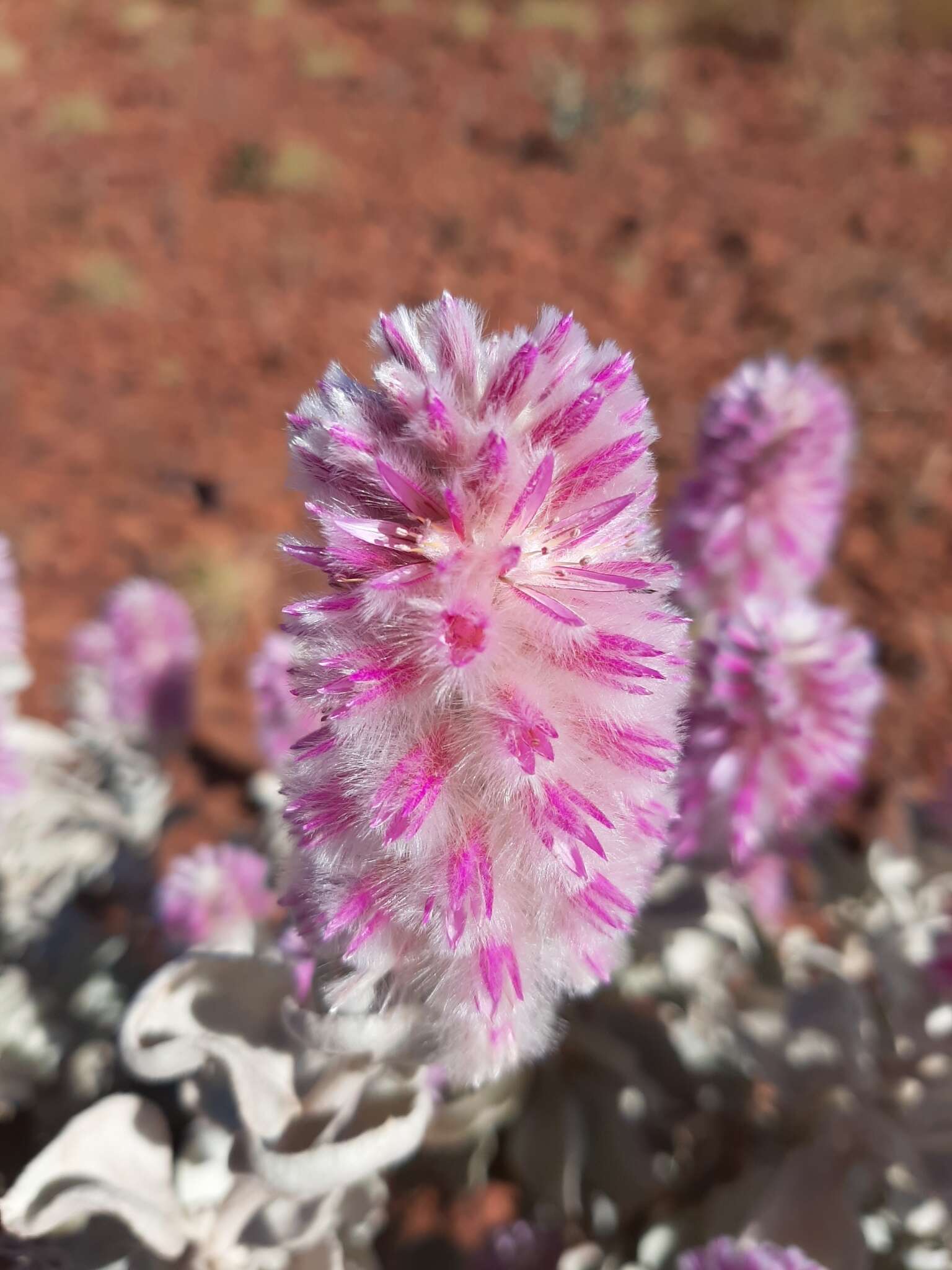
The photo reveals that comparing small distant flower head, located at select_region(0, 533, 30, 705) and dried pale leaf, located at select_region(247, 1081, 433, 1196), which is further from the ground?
small distant flower head, located at select_region(0, 533, 30, 705)

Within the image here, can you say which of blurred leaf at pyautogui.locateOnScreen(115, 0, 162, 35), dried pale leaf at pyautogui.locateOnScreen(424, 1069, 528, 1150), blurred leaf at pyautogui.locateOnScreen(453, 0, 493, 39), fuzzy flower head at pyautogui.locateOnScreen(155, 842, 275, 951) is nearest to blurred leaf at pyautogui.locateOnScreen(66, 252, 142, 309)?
blurred leaf at pyautogui.locateOnScreen(115, 0, 162, 35)

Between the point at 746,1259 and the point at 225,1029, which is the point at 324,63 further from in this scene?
the point at 746,1259

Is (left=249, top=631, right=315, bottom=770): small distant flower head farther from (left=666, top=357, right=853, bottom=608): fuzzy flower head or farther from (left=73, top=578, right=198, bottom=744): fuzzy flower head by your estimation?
(left=666, top=357, right=853, bottom=608): fuzzy flower head

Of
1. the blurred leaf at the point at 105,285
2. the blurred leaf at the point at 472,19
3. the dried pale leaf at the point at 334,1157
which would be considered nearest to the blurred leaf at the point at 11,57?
the blurred leaf at the point at 105,285

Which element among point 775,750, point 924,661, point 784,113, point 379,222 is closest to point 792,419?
point 775,750

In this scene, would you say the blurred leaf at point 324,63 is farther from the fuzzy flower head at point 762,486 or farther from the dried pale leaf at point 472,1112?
the dried pale leaf at point 472,1112

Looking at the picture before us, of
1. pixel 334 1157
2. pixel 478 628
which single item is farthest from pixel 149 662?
pixel 478 628

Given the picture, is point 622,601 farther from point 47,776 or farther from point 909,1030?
point 47,776
